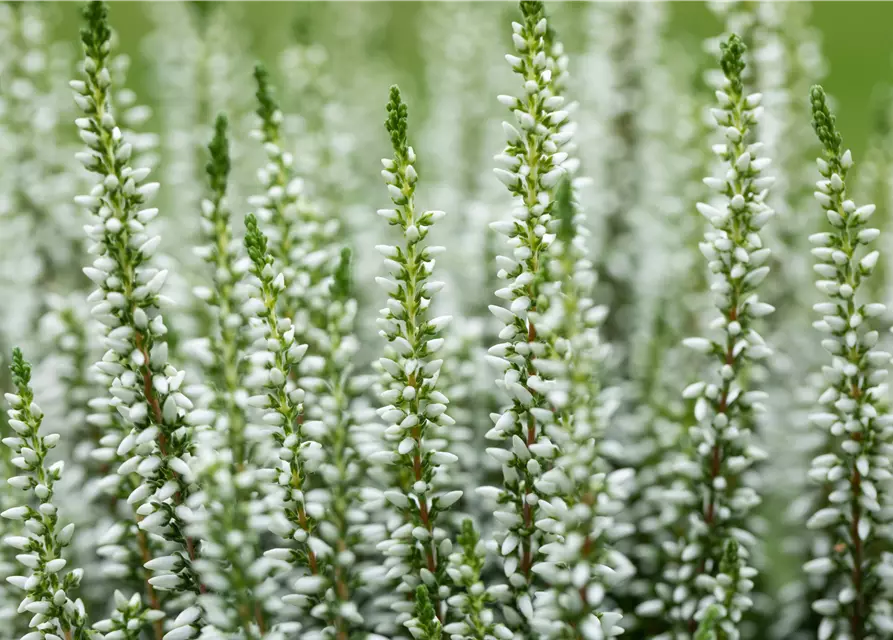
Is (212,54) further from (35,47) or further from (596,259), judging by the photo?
(596,259)

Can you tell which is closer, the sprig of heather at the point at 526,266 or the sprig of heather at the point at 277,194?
the sprig of heather at the point at 526,266

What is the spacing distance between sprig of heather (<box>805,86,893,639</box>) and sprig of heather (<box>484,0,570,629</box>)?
0.16m

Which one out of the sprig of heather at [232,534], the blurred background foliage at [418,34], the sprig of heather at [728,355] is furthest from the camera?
the blurred background foliage at [418,34]

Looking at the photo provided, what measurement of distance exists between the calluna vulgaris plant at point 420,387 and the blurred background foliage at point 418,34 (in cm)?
30

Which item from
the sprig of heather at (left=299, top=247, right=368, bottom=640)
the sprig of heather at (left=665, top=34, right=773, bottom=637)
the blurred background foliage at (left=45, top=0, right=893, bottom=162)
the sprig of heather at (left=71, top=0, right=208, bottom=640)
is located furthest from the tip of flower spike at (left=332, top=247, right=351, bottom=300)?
the blurred background foliage at (left=45, top=0, right=893, bottom=162)

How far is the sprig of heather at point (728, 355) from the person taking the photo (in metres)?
0.57

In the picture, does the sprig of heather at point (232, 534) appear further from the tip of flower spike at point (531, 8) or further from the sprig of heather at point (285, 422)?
the tip of flower spike at point (531, 8)

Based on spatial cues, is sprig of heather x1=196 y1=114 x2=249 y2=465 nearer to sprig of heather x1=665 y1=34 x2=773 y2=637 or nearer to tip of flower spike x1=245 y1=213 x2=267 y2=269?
tip of flower spike x1=245 y1=213 x2=267 y2=269

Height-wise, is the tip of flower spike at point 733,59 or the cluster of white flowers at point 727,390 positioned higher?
the tip of flower spike at point 733,59

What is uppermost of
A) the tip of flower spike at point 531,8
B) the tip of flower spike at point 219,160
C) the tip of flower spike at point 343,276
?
the tip of flower spike at point 531,8

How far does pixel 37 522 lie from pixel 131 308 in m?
0.14

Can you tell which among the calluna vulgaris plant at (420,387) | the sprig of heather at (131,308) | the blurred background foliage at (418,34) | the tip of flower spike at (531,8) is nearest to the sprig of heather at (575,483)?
the calluna vulgaris plant at (420,387)

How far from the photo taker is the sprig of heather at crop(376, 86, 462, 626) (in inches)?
21.0

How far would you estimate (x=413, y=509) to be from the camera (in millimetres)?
579
